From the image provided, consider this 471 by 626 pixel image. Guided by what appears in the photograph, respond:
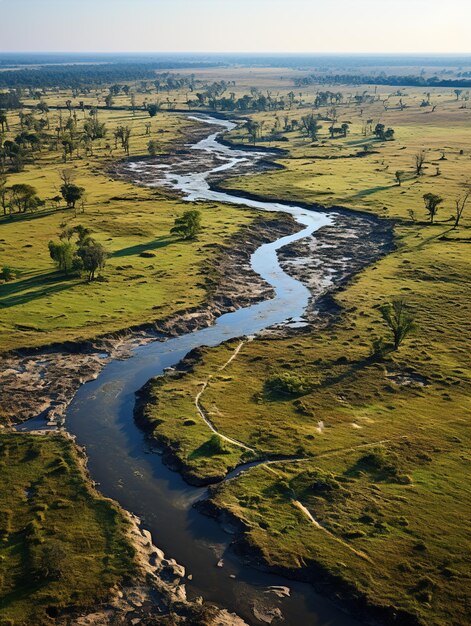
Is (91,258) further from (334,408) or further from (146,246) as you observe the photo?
(334,408)

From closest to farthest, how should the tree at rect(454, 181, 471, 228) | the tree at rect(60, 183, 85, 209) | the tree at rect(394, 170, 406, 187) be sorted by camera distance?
the tree at rect(454, 181, 471, 228) < the tree at rect(60, 183, 85, 209) < the tree at rect(394, 170, 406, 187)

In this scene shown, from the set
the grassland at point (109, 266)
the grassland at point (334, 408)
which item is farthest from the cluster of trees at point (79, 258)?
the grassland at point (334, 408)

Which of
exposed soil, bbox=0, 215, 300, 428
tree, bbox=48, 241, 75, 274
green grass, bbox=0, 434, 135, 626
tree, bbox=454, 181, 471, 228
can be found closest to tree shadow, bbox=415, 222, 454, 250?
tree, bbox=454, 181, 471, 228

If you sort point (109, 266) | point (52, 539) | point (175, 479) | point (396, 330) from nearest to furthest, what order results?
point (52, 539) < point (175, 479) < point (396, 330) < point (109, 266)

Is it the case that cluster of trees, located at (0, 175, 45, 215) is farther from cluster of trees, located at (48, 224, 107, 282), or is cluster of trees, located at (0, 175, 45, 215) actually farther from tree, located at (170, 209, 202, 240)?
cluster of trees, located at (48, 224, 107, 282)

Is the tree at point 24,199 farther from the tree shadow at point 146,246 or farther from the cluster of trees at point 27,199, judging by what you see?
the tree shadow at point 146,246

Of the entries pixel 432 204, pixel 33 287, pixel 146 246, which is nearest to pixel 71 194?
pixel 146 246
